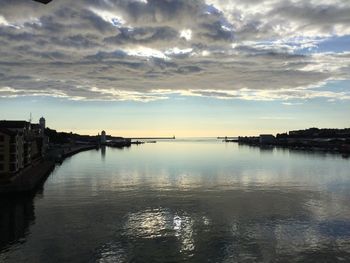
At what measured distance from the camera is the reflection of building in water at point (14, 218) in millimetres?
37219

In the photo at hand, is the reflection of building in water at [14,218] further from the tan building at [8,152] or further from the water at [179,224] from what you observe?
the tan building at [8,152]

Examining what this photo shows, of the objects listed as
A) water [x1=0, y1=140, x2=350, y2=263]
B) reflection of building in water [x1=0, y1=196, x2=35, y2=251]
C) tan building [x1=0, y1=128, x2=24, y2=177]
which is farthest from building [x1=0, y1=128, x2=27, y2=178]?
reflection of building in water [x1=0, y1=196, x2=35, y2=251]

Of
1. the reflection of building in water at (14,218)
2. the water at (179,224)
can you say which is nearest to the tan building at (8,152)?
the water at (179,224)

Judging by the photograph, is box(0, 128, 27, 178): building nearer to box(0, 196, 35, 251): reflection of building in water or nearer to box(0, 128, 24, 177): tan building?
box(0, 128, 24, 177): tan building

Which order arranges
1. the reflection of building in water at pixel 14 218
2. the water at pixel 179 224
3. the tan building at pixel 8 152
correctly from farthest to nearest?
the tan building at pixel 8 152 → the reflection of building in water at pixel 14 218 → the water at pixel 179 224

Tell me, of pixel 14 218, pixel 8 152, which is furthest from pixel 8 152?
pixel 14 218

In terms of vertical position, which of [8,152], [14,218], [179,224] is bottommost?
[179,224]

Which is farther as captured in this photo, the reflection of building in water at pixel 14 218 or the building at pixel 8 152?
the building at pixel 8 152

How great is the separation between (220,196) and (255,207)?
361 inches

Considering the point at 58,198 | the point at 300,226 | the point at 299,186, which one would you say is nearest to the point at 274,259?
the point at 300,226

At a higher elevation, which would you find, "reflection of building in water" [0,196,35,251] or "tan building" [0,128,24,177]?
"tan building" [0,128,24,177]

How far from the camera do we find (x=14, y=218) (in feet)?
149

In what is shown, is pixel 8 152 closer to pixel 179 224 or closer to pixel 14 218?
pixel 14 218

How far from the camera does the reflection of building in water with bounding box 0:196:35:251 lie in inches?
1465
